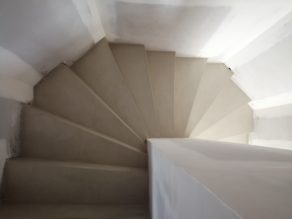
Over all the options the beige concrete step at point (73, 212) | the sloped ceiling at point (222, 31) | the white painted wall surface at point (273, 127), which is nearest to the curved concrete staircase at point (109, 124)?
the beige concrete step at point (73, 212)

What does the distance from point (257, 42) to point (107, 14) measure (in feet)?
4.86

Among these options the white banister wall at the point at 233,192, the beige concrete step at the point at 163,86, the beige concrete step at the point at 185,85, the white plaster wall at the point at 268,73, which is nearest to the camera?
the white banister wall at the point at 233,192

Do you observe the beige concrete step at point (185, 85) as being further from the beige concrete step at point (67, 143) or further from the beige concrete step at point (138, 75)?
the beige concrete step at point (67, 143)

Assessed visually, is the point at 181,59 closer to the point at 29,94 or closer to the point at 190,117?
the point at 190,117

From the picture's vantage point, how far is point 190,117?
10.0 feet

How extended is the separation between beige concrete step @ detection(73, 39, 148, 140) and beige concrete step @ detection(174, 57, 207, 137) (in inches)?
22.3

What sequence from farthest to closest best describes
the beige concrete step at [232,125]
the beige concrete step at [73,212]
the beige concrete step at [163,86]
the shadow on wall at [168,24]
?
1. the beige concrete step at [232,125]
2. the beige concrete step at [163,86]
3. the shadow on wall at [168,24]
4. the beige concrete step at [73,212]

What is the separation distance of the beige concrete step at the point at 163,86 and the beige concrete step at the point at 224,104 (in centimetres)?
52

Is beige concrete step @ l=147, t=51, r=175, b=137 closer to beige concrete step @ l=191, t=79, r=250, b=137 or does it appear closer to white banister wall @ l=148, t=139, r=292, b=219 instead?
beige concrete step @ l=191, t=79, r=250, b=137

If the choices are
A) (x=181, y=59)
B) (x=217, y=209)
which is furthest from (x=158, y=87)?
(x=217, y=209)

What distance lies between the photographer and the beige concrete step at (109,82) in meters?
2.67

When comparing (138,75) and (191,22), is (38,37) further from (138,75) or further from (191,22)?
(191,22)

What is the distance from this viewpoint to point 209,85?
3262 mm

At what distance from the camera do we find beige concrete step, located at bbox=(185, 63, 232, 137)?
3158 millimetres
